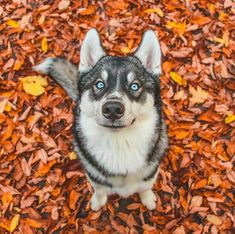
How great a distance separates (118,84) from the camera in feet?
9.99

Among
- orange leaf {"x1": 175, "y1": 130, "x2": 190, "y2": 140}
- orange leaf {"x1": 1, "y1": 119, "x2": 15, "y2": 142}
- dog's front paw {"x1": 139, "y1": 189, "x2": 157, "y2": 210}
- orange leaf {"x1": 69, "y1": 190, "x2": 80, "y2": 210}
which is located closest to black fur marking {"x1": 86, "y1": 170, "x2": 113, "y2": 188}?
dog's front paw {"x1": 139, "y1": 189, "x2": 157, "y2": 210}

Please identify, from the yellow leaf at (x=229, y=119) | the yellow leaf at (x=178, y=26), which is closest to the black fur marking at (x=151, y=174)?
the yellow leaf at (x=229, y=119)

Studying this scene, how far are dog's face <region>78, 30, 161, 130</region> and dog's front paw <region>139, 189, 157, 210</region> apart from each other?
3.55 ft

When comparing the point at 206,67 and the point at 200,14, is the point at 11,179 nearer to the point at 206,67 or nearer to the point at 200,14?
the point at 206,67

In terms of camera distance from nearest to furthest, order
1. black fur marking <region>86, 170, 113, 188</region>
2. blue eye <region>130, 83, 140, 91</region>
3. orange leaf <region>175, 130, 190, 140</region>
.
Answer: blue eye <region>130, 83, 140, 91</region>
black fur marking <region>86, 170, 113, 188</region>
orange leaf <region>175, 130, 190, 140</region>

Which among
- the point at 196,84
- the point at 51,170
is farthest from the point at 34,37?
the point at 196,84

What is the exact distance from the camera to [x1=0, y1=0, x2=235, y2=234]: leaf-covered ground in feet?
13.0

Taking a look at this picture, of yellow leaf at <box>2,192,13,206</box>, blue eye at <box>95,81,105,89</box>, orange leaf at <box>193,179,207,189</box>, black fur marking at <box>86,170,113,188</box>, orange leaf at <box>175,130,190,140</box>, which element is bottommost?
yellow leaf at <box>2,192,13,206</box>

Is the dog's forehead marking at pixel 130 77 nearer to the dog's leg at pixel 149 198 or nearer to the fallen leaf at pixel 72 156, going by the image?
the dog's leg at pixel 149 198

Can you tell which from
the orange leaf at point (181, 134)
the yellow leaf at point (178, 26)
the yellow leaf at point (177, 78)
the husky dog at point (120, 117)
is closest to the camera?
the husky dog at point (120, 117)

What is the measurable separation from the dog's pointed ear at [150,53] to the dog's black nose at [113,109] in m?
0.62

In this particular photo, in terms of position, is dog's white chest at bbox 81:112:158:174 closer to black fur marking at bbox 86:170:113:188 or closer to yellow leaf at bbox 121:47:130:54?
black fur marking at bbox 86:170:113:188

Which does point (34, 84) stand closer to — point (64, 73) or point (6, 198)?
point (64, 73)

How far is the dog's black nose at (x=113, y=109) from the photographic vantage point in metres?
2.77
